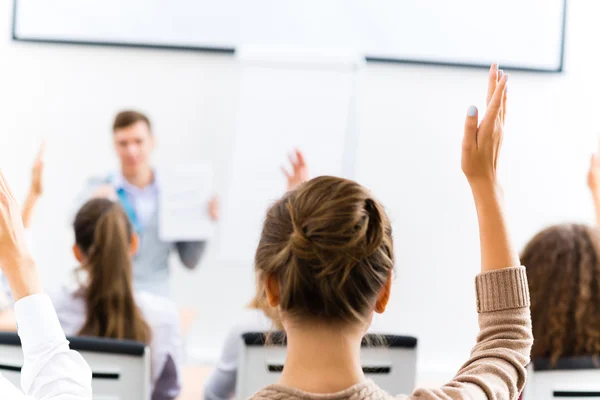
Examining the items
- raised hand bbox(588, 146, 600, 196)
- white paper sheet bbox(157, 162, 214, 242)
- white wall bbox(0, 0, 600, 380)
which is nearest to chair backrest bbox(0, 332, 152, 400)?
raised hand bbox(588, 146, 600, 196)

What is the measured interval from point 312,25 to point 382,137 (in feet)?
2.45

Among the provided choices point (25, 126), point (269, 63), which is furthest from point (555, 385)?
point (25, 126)

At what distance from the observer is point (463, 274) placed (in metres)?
4.38

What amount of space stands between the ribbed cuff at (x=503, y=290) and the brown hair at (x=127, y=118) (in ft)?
10.3

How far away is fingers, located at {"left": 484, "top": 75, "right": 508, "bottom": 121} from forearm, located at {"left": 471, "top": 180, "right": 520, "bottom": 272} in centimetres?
9

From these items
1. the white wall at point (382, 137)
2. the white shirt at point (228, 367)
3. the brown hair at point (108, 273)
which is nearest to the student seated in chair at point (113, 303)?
the brown hair at point (108, 273)

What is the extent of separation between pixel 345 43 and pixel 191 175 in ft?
3.78

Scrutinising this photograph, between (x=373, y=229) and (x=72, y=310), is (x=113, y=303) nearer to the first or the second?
(x=72, y=310)

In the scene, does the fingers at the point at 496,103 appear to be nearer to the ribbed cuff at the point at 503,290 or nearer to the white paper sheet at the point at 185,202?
the ribbed cuff at the point at 503,290

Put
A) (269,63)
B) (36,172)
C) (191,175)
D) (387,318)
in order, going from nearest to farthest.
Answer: (36,172) → (191,175) → (269,63) → (387,318)

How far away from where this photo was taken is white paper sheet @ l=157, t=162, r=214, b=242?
3768mm

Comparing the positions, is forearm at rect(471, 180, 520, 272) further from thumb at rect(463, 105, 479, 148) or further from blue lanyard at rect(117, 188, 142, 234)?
blue lanyard at rect(117, 188, 142, 234)

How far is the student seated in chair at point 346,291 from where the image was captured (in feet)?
2.74

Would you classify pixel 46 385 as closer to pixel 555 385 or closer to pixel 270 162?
pixel 555 385
